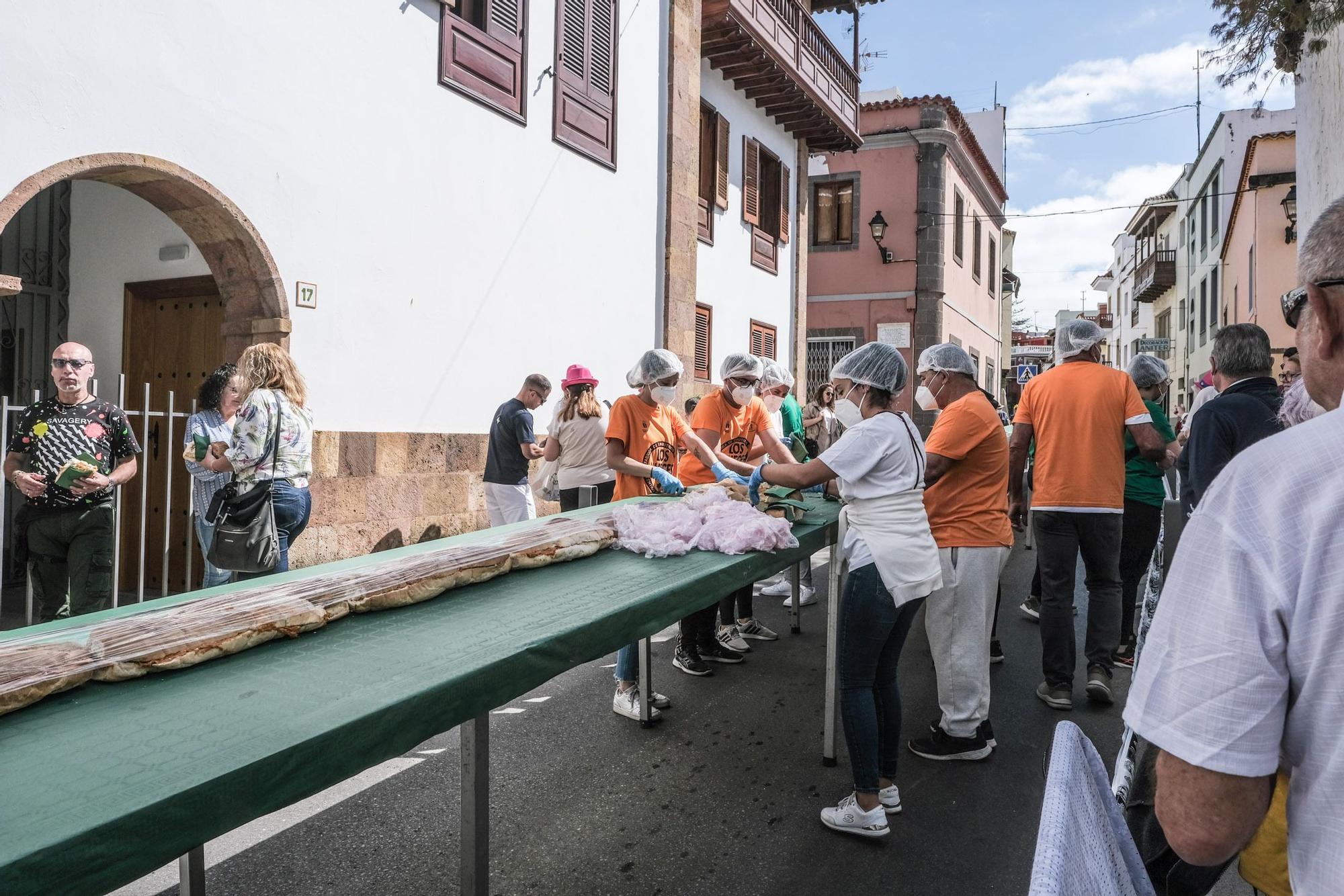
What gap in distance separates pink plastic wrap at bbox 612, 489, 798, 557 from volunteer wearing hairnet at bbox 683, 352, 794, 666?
4.09ft

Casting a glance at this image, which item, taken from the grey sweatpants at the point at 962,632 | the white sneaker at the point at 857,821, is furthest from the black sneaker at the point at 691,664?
the white sneaker at the point at 857,821

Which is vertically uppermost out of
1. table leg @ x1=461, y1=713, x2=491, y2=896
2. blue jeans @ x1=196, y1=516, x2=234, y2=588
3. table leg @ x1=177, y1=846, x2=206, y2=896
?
blue jeans @ x1=196, y1=516, x2=234, y2=588

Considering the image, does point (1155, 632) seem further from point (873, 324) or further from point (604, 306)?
point (873, 324)

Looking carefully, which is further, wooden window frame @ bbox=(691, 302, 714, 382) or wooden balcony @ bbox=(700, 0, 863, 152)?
wooden window frame @ bbox=(691, 302, 714, 382)

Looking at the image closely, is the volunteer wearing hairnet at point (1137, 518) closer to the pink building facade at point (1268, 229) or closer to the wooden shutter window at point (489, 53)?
the wooden shutter window at point (489, 53)

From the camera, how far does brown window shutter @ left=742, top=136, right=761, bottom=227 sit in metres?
14.2

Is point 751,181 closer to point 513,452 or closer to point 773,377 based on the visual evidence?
point 773,377

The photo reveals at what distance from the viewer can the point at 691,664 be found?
17.5 feet

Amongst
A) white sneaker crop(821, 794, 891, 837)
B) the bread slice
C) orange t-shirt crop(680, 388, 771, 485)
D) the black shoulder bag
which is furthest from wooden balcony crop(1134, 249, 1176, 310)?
the bread slice

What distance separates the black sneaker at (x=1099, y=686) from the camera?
4.70m

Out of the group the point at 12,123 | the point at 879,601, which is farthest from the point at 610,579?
the point at 12,123

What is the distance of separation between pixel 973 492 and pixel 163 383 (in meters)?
6.79

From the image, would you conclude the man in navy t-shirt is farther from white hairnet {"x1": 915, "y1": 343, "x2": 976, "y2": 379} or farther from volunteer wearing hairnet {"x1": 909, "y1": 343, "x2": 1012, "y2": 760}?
volunteer wearing hairnet {"x1": 909, "y1": 343, "x2": 1012, "y2": 760}

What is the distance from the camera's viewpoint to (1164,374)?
6.12 meters
